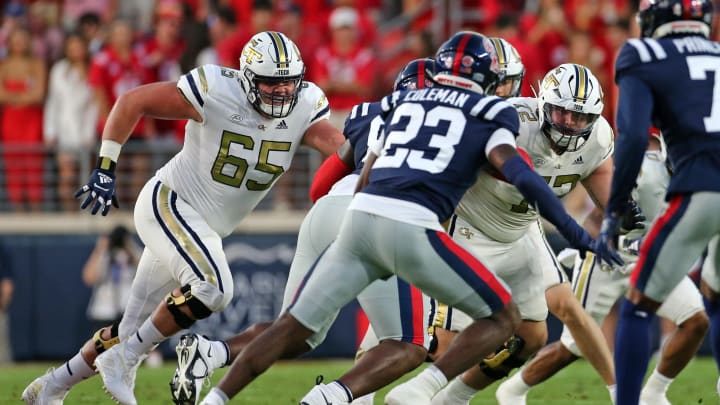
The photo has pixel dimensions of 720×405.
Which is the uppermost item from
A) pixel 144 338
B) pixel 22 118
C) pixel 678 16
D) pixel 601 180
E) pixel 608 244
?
pixel 678 16

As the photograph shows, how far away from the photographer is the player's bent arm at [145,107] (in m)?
6.45

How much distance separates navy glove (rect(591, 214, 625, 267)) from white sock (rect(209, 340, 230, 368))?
6.63 ft

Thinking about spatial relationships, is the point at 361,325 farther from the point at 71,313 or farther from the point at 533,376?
the point at 533,376

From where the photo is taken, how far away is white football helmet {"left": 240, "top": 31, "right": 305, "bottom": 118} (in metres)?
6.39

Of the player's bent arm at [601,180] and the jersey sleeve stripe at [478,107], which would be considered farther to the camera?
the player's bent arm at [601,180]

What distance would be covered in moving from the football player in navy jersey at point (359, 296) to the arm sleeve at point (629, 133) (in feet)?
3.38

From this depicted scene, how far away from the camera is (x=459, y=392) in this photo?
6219 millimetres

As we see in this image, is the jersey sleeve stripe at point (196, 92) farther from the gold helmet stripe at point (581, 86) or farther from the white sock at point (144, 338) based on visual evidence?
the gold helmet stripe at point (581, 86)

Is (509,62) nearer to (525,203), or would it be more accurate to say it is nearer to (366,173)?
(525,203)

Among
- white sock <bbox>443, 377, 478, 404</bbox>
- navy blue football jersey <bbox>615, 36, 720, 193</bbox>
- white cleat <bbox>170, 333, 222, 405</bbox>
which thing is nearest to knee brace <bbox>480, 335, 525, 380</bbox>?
white sock <bbox>443, 377, 478, 404</bbox>

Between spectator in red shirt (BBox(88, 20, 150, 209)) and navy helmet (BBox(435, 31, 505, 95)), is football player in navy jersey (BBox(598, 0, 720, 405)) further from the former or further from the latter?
spectator in red shirt (BBox(88, 20, 150, 209))

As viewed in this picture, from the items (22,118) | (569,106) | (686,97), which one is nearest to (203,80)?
(569,106)

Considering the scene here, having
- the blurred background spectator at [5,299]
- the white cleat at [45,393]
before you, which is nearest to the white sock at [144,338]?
the white cleat at [45,393]

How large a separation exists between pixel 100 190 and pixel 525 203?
2052mm
